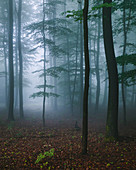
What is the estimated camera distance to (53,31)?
44.7 ft

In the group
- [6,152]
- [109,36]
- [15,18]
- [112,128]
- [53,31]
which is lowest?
[6,152]

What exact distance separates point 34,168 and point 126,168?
3.37m

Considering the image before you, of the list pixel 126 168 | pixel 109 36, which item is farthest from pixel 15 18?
pixel 126 168

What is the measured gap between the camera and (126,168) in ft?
15.5

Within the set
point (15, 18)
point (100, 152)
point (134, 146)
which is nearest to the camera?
point (100, 152)

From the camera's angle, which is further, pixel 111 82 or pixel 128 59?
pixel 128 59

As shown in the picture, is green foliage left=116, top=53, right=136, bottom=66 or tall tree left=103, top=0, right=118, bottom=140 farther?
green foliage left=116, top=53, right=136, bottom=66

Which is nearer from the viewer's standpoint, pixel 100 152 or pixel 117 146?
pixel 100 152

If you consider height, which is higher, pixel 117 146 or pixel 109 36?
pixel 109 36

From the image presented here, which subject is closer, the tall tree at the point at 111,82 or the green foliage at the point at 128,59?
the tall tree at the point at 111,82

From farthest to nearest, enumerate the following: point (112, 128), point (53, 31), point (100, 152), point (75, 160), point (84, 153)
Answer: point (53, 31)
point (112, 128)
point (100, 152)
point (84, 153)
point (75, 160)

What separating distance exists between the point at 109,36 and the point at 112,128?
513cm

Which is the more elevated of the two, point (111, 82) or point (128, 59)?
point (128, 59)

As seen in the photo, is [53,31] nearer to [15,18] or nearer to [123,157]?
[15,18]
